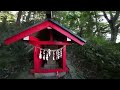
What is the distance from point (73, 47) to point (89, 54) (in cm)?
250

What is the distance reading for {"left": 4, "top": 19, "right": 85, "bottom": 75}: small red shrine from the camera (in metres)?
6.25

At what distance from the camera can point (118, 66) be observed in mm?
9203

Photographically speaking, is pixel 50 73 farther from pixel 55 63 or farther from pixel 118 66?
pixel 118 66

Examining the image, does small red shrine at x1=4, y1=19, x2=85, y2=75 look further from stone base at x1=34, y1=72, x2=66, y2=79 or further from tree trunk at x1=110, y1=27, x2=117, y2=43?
tree trunk at x1=110, y1=27, x2=117, y2=43

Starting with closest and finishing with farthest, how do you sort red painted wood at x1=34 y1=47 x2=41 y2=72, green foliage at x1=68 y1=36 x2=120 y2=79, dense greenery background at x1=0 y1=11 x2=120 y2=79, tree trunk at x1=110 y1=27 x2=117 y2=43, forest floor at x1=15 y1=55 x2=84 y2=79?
red painted wood at x1=34 y1=47 x2=41 y2=72
forest floor at x1=15 y1=55 x2=84 y2=79
green foliage at x1=68 y1=36 x2=120 y2=79
dense greenery background at x1=0 y1=11 x2=120 y2=79
tree trunk at x1=110 y1=27 x2=117 y2=43

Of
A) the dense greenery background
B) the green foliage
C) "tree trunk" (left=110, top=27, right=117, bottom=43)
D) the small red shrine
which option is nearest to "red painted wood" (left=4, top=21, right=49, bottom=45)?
the small red shrine

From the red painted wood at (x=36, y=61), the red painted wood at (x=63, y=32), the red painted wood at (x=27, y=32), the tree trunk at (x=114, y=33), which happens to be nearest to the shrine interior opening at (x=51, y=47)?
the red painted wood at (x=36, y=61)

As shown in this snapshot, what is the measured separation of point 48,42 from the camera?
6.62 metres

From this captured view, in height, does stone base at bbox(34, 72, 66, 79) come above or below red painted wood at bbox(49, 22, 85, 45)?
below

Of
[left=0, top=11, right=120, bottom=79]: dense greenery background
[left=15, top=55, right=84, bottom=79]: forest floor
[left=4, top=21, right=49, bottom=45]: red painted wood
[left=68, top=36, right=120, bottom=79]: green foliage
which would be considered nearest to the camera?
[left=4, top=21, right=49, bottom=45]: red painted wood

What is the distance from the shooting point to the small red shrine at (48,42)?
20.5 ft

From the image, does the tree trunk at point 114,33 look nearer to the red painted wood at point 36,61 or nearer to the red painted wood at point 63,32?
the red painted wood at point 63,32

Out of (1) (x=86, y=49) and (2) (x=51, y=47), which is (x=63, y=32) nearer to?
(2) (x=51, y=47)

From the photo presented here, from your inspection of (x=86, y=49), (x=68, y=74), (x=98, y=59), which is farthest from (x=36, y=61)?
(x=86, y=49)
